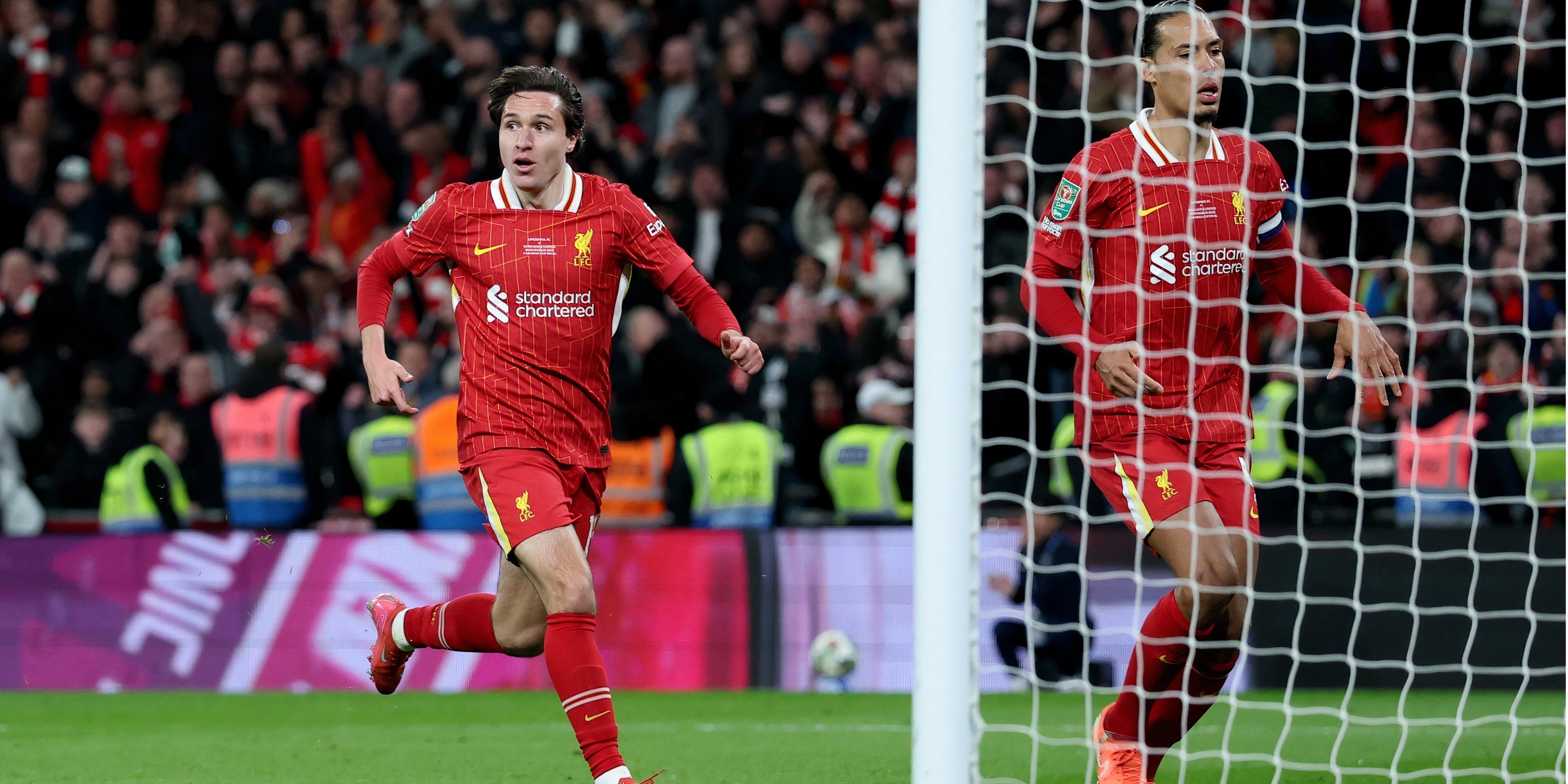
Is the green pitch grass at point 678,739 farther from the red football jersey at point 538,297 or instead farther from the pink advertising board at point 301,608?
the red football jersey at point 538,297

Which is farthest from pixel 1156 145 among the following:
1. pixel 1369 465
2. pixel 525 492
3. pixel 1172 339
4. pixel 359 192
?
pixel 359 192

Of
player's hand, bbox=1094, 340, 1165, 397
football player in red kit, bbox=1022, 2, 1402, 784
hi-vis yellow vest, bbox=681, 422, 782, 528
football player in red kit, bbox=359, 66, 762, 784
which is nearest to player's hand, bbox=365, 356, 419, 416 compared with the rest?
football player in red kit, bbox=359, 66, 762, 784

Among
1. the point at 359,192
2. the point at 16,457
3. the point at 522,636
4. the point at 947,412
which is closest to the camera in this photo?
the point at 947,412

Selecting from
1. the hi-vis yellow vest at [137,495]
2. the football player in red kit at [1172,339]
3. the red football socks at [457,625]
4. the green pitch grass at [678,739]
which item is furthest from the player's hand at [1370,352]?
the hi-vis yellow vest at [137,495]

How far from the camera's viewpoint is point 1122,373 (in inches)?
185

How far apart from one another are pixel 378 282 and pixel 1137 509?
7.24ft

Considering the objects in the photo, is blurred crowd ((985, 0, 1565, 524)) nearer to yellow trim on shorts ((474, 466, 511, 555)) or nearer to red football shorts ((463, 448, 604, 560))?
red football shorts ((463, 448, 604, 560))

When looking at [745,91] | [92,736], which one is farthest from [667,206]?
[92,736]

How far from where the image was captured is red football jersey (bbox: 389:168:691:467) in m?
5.07

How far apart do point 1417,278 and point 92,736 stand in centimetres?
669

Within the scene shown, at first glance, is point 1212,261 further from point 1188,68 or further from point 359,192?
point 359,192

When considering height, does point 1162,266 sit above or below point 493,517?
above

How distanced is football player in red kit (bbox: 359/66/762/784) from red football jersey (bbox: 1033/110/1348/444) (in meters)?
0.94

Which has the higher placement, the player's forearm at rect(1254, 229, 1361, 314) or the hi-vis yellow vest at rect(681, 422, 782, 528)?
the player's forearm at rect(1254, 229, 1361, 314)
